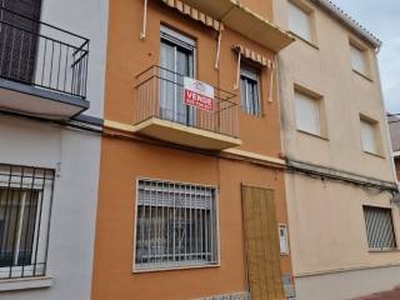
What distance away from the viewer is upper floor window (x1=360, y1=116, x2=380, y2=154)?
13.9 meters

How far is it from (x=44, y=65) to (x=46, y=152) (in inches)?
55.4

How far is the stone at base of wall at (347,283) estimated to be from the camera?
367 inches

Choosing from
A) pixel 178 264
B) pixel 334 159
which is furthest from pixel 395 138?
pixel 178 264

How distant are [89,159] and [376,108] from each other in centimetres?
1247

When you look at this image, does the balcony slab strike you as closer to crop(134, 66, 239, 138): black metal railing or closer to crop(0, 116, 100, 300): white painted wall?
crop(0, 116, 100, 300): white painted wall

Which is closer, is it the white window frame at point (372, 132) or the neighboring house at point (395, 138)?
the white window frame at point (372, 132)

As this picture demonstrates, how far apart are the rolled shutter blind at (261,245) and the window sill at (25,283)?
170 inches

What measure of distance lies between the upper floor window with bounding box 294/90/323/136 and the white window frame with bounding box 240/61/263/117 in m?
1.76

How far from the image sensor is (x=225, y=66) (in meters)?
9.05

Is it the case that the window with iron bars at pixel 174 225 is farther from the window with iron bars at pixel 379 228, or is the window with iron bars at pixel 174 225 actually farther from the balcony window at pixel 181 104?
the window with iron bars at pixel 379 228

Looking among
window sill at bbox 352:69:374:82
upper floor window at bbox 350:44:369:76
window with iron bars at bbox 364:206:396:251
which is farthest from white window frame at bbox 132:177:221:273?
upper floor window at bbox 350:44:369:76

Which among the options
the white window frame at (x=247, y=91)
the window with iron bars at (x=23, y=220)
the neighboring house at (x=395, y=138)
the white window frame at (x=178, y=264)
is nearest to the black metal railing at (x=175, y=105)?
the white window frame at (x=247, y=91)

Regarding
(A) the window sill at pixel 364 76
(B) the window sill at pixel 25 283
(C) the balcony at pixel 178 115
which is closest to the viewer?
(B) the window sill at pixel 25 283

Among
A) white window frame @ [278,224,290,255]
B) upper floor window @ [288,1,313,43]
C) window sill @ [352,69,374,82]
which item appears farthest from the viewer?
window sill @ [352,69,374,82]
